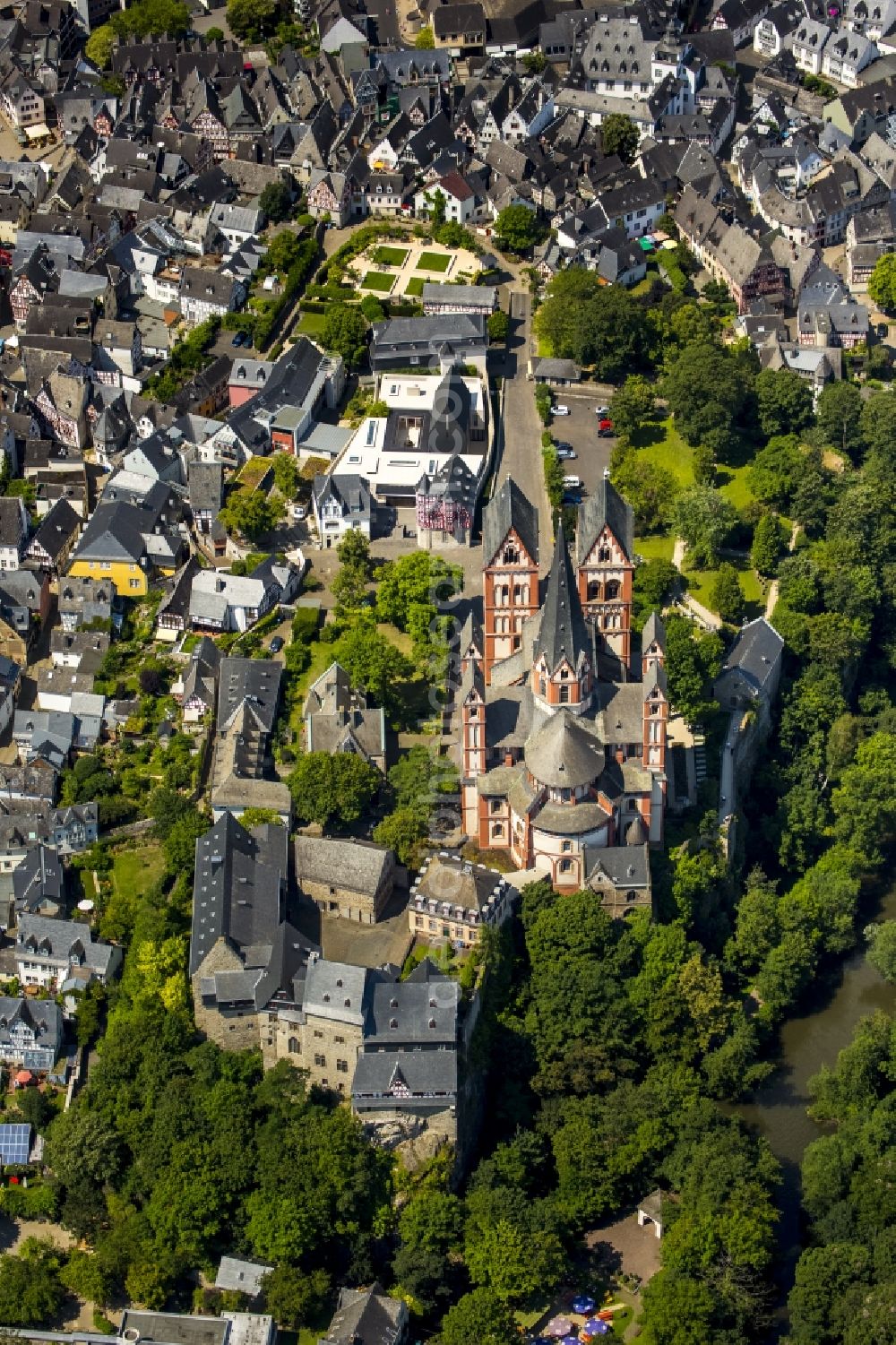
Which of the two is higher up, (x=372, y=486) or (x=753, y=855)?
(x=372, y=486)

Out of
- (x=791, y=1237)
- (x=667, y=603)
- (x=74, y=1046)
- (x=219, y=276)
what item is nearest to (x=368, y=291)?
(x=219, y=276)

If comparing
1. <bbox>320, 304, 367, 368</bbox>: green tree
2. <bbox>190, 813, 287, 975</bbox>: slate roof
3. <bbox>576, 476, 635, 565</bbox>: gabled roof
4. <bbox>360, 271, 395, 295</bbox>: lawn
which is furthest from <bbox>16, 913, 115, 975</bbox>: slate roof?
<bbox>360, 271, 395, 295</bbox>: lawn

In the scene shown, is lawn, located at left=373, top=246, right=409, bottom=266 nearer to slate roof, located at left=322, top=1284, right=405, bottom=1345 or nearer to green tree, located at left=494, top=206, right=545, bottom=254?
green tree, located at left=494, top=206, right=545, bottom=254

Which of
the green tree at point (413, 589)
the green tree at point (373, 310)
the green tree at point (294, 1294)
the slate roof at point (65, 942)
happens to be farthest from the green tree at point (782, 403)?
the green tree at point (294, 1294)

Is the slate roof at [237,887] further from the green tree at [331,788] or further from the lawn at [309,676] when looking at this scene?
the lawn at [309,676]

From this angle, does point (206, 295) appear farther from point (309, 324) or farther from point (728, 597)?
point (728, 597)

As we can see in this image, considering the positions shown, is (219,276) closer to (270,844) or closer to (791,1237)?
(270,844)
